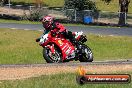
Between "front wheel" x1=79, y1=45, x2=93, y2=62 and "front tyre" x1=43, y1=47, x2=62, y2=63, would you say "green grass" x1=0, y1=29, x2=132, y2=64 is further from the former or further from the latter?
"front tyre" x1=43, y1=47, x2=62, y2=63

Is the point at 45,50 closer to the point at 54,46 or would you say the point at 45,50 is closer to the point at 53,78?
the point at 54,46

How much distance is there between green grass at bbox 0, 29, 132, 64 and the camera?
69.8ft

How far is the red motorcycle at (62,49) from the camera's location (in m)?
14.1

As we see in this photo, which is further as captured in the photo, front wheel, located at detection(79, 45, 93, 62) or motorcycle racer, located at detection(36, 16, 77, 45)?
front wheel, located at detection(79, 45, 93, 62)

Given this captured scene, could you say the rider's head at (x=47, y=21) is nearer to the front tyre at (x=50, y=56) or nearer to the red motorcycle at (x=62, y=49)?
the red motorcycle at (x=62, y=49)

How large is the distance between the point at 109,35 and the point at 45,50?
58.0 ft

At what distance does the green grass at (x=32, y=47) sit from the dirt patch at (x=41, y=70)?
685 cm

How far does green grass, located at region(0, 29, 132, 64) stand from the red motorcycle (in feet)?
14.9

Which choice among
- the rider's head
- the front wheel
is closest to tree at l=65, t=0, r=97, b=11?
the front wheel

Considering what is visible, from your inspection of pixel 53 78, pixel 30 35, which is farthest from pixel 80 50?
pixel 30 35

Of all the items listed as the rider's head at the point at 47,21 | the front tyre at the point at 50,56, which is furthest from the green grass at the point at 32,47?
the rider's head at the point at 47,21

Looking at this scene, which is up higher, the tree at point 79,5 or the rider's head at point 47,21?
the rider's head at point 47,21

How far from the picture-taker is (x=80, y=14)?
46531 mm

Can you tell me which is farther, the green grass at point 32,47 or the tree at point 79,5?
the tree at point 79,5
